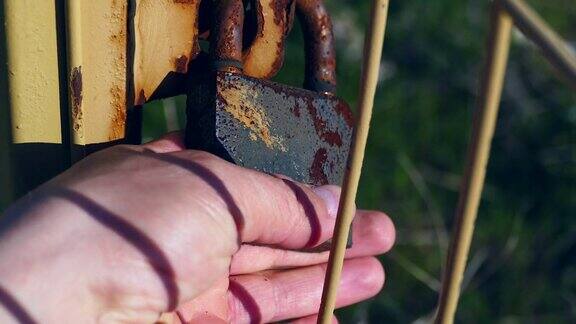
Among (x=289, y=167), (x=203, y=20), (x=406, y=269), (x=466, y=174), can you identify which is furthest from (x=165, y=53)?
(x=406, y=269)

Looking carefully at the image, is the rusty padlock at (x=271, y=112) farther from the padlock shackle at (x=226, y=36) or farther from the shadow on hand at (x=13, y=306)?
the shadow on hand at (x=13, y=306)

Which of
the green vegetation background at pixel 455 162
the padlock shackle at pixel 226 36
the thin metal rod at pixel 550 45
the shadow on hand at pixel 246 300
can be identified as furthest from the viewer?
the green vegetation background at pixel 455 162

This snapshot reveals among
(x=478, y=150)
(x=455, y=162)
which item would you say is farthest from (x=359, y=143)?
(x=455, y=162)

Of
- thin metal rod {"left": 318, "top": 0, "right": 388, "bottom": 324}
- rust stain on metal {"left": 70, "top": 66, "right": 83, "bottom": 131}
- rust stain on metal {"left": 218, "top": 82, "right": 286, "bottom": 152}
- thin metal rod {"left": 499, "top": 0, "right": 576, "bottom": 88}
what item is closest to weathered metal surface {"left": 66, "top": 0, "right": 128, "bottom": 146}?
rust stain on metal {"left": 70, "top": 66, "right": 83, "bottom": 131}

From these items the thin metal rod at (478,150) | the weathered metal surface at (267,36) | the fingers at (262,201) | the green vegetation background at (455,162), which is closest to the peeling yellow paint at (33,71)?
the fingers at (262,201)

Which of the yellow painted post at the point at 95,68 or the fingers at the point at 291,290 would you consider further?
the fingers at the point at 291,290

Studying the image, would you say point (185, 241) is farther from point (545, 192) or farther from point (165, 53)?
point (545, 192)
